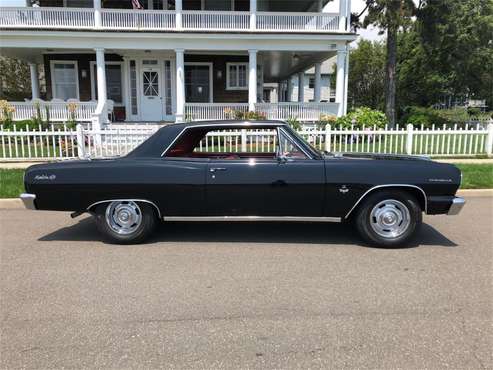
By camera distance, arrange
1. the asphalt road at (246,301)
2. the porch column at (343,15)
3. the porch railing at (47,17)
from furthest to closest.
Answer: the porch column at (343,15) < the porch railing at (47,17) < the asphalt road at (246,301)

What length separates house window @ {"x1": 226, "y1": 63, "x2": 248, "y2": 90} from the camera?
20016mm

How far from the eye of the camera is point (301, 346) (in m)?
2.88

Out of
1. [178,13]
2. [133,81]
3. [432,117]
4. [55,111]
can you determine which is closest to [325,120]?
[178,13]

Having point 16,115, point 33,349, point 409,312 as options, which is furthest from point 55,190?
point 16,115

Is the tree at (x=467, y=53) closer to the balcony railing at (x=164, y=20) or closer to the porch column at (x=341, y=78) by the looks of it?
the porch column at (x=341, y=78)

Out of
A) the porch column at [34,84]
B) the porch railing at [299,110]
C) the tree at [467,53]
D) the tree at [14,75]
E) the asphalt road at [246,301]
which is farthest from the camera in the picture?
the tree at [14,75]

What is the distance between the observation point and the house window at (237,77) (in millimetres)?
20016

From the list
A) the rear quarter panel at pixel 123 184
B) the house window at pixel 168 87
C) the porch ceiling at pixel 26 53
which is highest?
the porch ceiling at pixel 26 53

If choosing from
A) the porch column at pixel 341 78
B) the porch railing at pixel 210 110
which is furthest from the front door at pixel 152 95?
the porch column at pixel 341 78

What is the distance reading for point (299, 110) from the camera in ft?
57.4

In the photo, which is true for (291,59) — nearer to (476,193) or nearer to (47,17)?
(47,17)

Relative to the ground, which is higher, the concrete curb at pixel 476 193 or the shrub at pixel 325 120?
the shrub at pixel 325 120

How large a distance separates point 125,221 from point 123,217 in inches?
2.1

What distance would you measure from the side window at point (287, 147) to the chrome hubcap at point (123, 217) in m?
1.87
